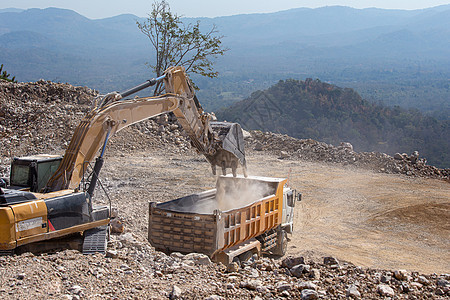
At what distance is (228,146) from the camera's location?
41.1 feet

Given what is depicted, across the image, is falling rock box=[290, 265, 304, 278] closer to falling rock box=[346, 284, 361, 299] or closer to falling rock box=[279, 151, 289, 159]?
falling rock box=[346, 284, 361, 299]

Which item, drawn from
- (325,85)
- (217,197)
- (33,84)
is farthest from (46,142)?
(325,85)

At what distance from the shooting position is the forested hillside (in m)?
50.5

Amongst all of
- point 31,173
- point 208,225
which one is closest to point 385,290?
point 208,225

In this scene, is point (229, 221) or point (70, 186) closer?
point (70, 186)

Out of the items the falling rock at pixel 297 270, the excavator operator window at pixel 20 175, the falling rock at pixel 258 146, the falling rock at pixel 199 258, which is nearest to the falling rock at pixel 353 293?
the falling rock at pixel 297 270

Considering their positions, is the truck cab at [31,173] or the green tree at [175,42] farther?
the green tree at [175,42]

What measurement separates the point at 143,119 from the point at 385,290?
585 cm

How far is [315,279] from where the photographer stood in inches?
329

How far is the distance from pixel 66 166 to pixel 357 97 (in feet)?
184

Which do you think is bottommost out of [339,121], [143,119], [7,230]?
[339,121]

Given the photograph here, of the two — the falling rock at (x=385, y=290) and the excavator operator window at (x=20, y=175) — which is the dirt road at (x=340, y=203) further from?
the falling rock at (x=385, y=290)

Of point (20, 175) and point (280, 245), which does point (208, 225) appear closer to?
point (280, 245)

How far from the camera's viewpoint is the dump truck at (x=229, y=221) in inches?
390
